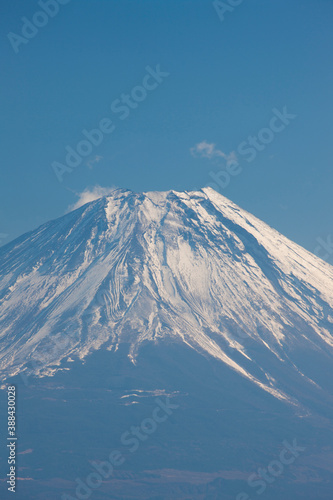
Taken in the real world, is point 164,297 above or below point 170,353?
above

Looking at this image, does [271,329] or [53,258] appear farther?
[53,258]

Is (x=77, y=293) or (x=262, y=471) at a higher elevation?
(x=77, y=293)

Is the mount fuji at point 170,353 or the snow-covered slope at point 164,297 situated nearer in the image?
the mount fuji at point 170,353

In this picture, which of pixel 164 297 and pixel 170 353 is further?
pixel 164 297

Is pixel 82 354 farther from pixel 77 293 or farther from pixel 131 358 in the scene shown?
pixel 77 293

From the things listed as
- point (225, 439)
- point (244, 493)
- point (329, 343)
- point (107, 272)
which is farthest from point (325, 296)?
point (244, 493)

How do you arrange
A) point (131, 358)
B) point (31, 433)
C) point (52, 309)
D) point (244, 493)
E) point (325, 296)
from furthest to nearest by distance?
point (325, 296)
point (52, 309)
point (131, 358)
point (31, 433)
point (244, 493)
